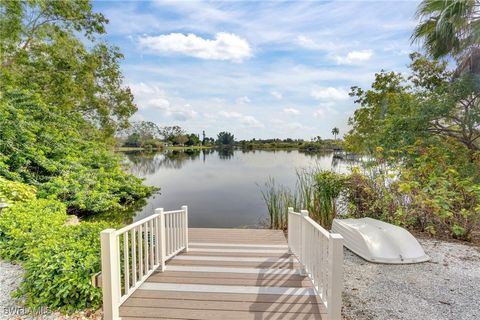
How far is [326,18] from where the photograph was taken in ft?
19.1

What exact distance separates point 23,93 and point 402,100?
9989mm

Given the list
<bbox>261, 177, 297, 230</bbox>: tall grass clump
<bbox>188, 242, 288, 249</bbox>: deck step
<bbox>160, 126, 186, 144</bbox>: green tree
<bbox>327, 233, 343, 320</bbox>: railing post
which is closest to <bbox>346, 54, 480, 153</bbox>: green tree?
<bbox>261, 177, 297, 230</bbox>: tall grass clump

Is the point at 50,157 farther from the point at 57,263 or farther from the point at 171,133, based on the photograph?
the point at 171,133

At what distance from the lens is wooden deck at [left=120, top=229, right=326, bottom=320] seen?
1995 millimetres

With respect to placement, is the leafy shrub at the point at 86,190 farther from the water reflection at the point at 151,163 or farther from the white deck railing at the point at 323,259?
the white deck railing at the point at 323,259

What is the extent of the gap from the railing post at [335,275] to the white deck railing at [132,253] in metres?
1.52

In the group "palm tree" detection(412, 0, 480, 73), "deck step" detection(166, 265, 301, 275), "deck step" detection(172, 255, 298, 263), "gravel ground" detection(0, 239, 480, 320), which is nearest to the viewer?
"gravel ground" detection(0, 239, 480, 320)

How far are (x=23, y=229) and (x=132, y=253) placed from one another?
1849 millimetres

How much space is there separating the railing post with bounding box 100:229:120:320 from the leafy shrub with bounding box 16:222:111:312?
0.99 feet

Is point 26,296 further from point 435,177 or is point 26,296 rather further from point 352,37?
point 352,37

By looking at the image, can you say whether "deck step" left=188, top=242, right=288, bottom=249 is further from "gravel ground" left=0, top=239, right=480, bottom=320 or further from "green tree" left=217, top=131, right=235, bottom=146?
"green tree" left=217, top=131, right=235, bottom=146

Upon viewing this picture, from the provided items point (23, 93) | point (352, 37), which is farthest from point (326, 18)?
point (23, 93)

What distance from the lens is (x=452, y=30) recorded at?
4684 mm

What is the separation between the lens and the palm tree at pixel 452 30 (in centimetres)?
447
